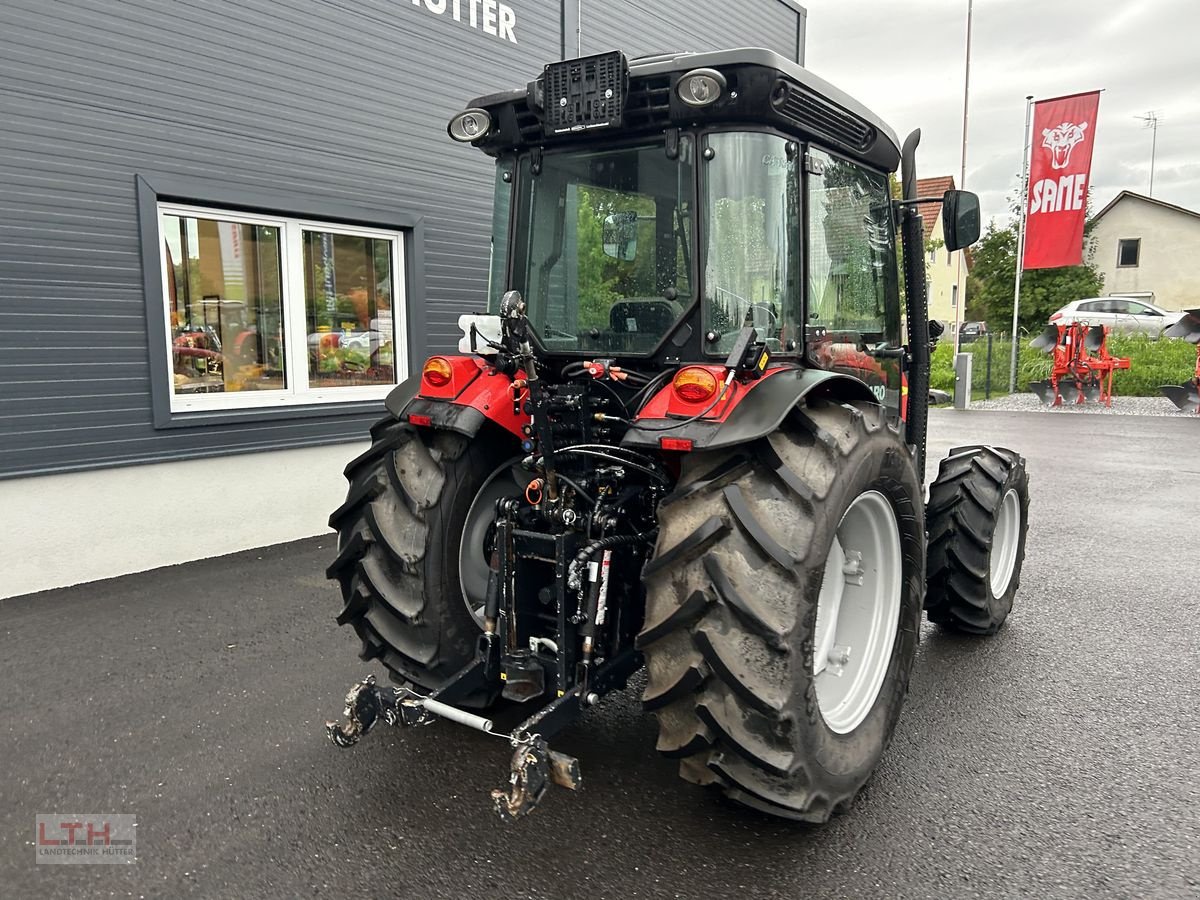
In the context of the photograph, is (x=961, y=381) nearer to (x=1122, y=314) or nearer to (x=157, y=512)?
(x=1122, y=314)

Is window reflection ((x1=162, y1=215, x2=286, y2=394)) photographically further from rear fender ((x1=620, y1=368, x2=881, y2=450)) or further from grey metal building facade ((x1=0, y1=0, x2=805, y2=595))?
rear fender ((x1=620, y1=368, x2=881, y2=450))

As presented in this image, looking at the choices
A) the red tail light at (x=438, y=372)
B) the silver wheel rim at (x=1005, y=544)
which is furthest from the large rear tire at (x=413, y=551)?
the silver wheel rim at (x=1005, y=544)

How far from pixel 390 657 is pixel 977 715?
2.37 meters

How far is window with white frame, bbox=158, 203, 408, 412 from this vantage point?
601cm

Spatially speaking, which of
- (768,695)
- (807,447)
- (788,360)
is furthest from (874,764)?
(788,360)

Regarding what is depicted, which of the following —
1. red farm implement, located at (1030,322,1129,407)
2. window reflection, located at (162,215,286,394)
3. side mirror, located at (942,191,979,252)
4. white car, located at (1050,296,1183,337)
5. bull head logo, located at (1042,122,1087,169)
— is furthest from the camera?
white car, located at (1050,296,1183,337)

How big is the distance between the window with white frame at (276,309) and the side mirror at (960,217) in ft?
15.9

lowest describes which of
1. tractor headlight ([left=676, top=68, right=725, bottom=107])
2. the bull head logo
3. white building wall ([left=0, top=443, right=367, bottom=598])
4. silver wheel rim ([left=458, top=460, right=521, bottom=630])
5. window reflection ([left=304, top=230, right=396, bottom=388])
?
white building wall ([left=0, top=443, right=367, bottom=598])

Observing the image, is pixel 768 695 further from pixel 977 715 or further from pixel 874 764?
pixel 977 715

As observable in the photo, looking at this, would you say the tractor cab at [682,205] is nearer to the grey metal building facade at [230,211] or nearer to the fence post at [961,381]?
the grey metal building facade at [230,211]

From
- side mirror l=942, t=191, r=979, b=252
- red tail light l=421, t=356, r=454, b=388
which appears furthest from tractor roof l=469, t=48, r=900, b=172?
red tail light l=421, t=356, r=454, b=388

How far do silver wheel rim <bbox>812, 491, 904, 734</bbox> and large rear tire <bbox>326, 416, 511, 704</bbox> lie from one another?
4.13ft

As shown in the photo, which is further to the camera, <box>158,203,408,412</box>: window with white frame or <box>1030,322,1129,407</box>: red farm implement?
<box>1030,322,1129,407</box>: red farm implement

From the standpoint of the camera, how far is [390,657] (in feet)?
10.1
